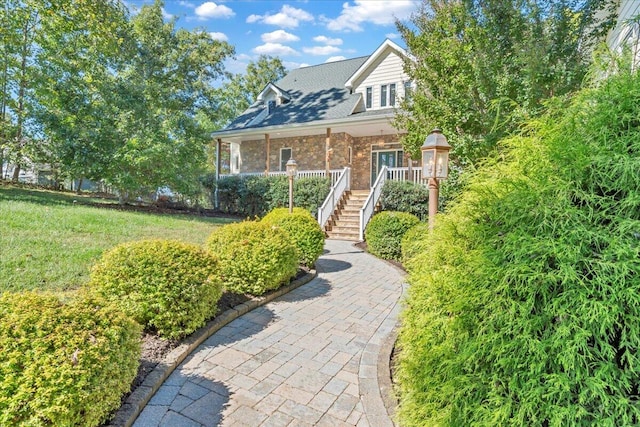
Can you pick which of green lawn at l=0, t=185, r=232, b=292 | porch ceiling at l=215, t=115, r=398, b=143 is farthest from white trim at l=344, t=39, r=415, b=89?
green lawn at l=0, t=185, r=232, b=292

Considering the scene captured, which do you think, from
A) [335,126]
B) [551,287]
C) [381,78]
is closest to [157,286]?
[551,287]

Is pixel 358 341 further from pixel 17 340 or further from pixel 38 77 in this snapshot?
pixel 38 77

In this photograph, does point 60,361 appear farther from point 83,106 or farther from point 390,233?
point 83,106

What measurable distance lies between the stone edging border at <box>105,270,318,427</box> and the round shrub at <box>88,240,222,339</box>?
0.16 m

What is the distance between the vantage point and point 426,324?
2.15 meters

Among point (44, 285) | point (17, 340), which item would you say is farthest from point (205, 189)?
point (17, 340)

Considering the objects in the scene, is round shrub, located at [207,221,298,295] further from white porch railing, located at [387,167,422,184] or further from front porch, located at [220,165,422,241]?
white porch railing, located at [387,167,422,184]

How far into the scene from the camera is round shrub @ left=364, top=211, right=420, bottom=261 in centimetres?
853

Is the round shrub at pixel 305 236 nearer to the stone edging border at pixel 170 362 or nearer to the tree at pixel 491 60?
the stone edging border at pixel 170 362

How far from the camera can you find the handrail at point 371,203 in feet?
36.5

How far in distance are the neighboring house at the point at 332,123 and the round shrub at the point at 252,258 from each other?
885cm

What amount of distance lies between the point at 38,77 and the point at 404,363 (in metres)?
17.2

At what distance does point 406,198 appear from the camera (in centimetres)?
1151

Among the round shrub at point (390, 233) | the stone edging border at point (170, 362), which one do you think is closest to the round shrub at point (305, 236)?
the stone edging border at point (170, 362)
